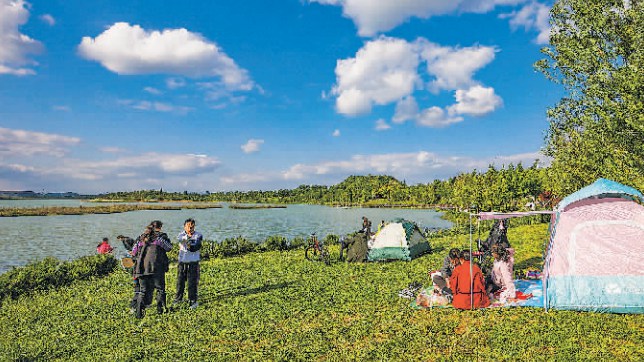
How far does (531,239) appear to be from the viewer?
25750mm

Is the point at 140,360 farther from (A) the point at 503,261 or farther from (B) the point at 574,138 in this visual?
(B) the point at 574,138


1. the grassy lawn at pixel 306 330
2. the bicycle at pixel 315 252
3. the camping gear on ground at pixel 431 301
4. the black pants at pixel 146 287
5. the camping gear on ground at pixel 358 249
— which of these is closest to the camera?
the grassy lawn at pixel 306 330

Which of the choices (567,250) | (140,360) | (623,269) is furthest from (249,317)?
(623,269)

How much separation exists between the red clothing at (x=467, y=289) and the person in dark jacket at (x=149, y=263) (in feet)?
25.6

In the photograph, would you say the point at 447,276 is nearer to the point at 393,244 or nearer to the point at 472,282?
the point at 472,282

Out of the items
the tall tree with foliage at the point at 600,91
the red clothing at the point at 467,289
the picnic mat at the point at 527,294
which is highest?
the tall tree with foliage at the point at 600,91

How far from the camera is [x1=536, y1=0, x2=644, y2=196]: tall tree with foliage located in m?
15.8

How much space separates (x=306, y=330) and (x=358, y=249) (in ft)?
33.1

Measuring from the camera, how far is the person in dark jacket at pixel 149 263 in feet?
34.8

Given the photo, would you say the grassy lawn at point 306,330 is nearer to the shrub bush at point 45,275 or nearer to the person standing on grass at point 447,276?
the person standing on grass at point 447,276

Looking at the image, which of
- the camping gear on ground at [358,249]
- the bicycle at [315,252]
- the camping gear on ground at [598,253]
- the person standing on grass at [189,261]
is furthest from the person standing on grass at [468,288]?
the bicycle at [315,252]

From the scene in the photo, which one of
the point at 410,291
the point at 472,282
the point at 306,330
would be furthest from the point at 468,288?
the point at 306,330

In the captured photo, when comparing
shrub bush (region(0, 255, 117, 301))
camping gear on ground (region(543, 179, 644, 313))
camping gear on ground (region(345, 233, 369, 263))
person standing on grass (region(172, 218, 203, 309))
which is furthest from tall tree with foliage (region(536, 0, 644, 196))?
shrub bush (region(0, 255, 117, 301))

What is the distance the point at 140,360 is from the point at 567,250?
10.5 metres
